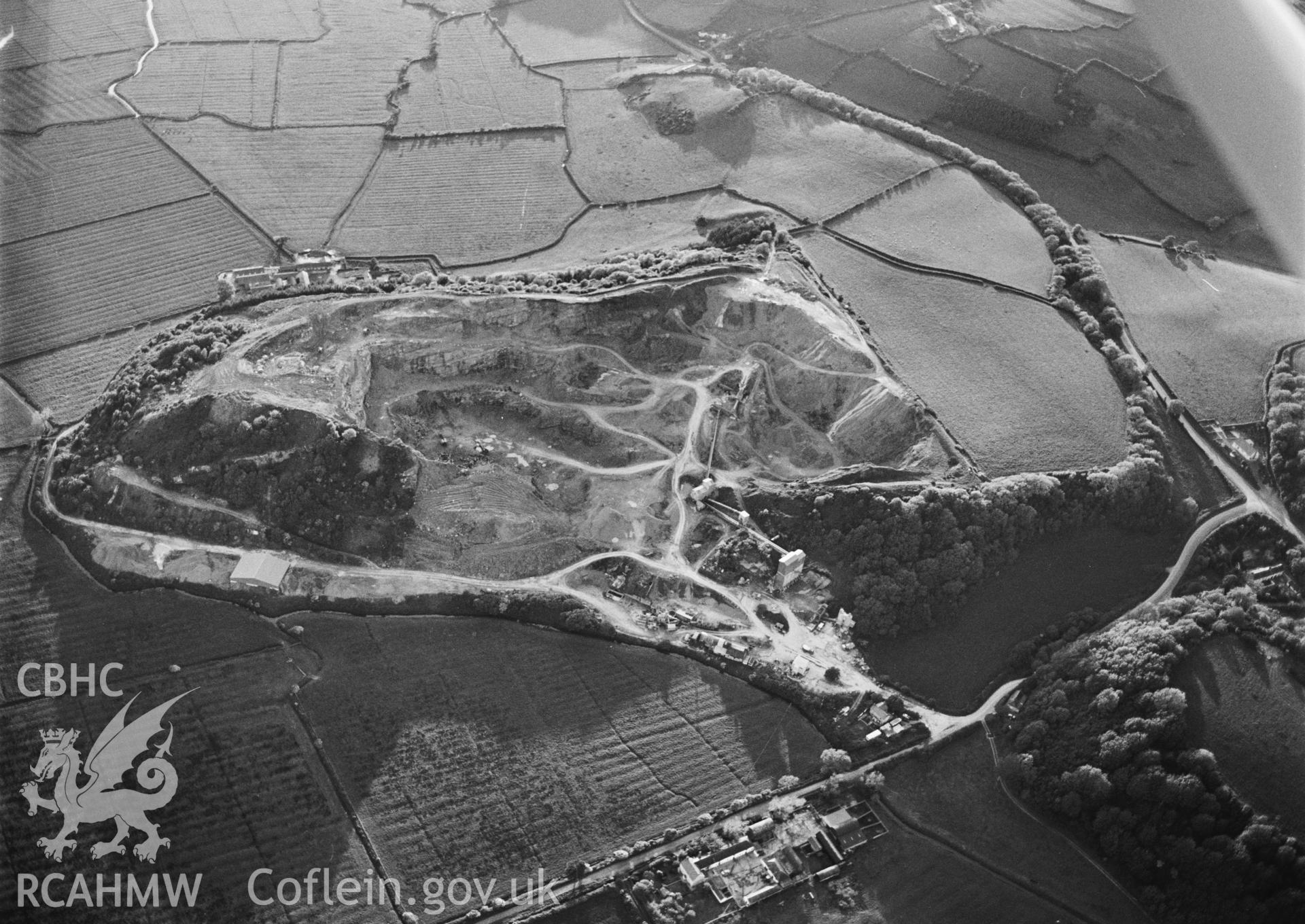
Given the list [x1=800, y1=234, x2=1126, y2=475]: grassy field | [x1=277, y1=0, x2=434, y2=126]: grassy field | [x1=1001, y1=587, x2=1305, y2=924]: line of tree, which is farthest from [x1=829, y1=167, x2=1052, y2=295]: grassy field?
[x1=277, y1=0, x2=434, y2=126]: grassy field

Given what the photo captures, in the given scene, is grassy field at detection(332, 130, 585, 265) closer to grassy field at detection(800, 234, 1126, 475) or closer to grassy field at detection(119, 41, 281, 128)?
grassy field at detection(119, 41, 281, 128)

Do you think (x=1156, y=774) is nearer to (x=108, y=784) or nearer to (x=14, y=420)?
(x=108, y=784)

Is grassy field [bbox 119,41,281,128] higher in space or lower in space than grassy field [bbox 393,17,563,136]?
lower

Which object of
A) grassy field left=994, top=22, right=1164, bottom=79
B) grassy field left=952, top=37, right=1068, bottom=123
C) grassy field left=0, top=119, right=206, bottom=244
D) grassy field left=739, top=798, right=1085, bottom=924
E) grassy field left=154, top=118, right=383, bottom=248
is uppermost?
grassy field left=994, top=22, right=1164, bottom=79

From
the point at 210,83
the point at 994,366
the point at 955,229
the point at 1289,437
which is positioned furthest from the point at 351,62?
the point at 1289,437

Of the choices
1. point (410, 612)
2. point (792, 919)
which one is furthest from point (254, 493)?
point (792, 919)

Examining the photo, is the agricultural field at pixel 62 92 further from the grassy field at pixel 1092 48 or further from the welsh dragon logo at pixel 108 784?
the grassy field at pixel 1092 48
